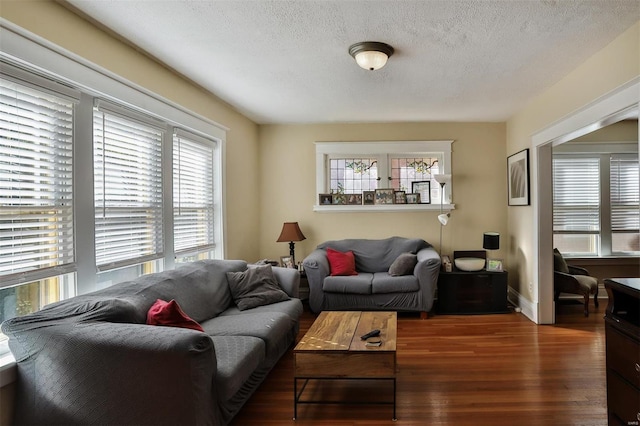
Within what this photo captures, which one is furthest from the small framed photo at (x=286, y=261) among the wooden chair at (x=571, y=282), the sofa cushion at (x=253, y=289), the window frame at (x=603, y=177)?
the window frame at (x=603, y=177)

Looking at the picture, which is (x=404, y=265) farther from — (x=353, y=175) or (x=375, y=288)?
(x=353, y=175)

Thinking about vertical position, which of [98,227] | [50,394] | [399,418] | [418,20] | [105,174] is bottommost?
[399,418]

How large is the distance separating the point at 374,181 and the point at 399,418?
12.1ft

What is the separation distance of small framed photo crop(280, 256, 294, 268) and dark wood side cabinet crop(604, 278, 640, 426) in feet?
11.8

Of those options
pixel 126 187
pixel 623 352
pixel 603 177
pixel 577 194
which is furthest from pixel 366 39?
pixel 603 177

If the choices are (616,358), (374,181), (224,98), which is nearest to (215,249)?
(224,98)

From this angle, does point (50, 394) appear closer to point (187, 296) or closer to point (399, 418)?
point (187, 296)

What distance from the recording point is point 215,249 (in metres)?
4.43

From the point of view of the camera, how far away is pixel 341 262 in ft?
16.2

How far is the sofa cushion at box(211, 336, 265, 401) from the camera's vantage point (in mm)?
2072

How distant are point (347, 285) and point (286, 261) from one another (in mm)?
968

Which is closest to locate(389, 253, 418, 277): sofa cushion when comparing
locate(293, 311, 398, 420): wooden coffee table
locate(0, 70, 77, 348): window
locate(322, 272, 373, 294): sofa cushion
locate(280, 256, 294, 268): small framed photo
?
locate(322, 272, 373, 294): sofa cushion

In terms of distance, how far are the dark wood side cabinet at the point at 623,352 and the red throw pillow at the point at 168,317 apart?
238 centimetres

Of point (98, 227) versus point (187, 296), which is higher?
point (98, 227)
